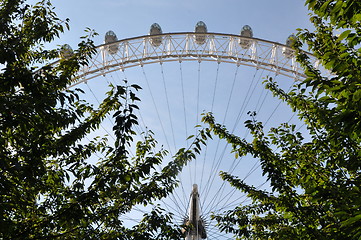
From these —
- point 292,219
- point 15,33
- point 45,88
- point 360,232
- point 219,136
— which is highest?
point 15,33

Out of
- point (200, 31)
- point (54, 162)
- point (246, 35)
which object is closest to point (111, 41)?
point (200, 31)

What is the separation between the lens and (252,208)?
1042 centimetres

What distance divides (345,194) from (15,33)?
7260mm

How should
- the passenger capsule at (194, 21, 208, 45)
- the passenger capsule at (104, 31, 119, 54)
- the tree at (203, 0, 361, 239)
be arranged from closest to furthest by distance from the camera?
the tree at (203, 0, 361, 239), the passenger capsule at (194, 21, 208, 45), the passenger capsule at (104, 31, 119, 54)

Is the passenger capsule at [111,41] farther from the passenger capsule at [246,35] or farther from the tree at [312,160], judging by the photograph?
the tree at [312,160]

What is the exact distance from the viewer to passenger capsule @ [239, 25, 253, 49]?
2381 centimetres

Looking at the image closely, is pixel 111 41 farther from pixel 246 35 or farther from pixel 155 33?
pixel 246 35

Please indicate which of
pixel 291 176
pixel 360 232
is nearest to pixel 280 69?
pixel 291 176

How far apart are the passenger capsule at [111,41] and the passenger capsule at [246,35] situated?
7490 millimetres

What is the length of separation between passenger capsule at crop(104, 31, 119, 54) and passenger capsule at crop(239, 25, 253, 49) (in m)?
7.49

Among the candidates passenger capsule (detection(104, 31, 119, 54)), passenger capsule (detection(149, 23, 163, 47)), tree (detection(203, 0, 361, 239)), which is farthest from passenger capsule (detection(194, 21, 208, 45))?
tree (detection(203, 0, 361, 239))

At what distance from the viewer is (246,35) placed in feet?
80.3

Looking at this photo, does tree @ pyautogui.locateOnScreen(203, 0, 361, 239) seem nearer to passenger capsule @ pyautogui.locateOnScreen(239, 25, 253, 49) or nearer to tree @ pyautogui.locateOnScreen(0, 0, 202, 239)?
tree @ pyautogui.locateOnScreen(0, 0, 202, 239)

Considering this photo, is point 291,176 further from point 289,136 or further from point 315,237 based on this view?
point 315,237
